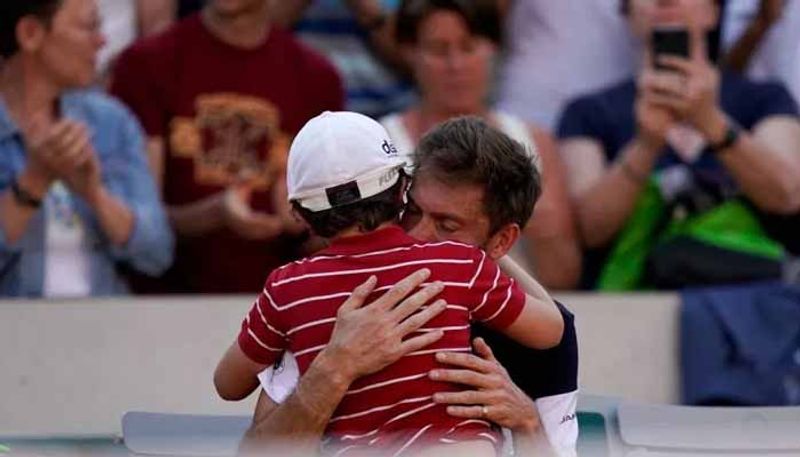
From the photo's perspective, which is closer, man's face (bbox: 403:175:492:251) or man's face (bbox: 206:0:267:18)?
man's face (bbox: 403:175:492:251)

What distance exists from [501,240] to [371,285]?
32cm

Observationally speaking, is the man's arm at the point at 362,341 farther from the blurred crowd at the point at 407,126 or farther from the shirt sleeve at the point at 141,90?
the shirt sleeve at the point at 141,90

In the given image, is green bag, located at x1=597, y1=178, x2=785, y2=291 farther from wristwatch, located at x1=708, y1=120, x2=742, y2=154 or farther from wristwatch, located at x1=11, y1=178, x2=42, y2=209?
wristwatch, located at x1=11, y1=178, x2=42, y2=209

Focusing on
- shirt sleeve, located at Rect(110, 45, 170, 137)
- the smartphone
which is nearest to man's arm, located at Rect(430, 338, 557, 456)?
the smartphone

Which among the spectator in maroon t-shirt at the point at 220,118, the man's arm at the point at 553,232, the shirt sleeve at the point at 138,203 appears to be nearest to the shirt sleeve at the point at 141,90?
the spectator in maroon t-shirt at the point at 220,118

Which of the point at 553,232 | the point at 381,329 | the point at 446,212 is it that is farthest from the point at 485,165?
the point at 553,232

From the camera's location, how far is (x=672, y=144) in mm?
5680

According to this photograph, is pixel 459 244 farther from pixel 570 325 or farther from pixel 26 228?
pixel 26 228

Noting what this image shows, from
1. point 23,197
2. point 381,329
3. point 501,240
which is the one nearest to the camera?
point 381,329

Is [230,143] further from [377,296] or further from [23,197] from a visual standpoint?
[377,296]

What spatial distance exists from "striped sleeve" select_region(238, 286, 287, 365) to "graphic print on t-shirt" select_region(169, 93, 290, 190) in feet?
7.64

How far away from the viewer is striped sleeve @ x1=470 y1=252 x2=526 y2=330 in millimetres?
3256

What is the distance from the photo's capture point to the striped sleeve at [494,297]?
3256 millimetres

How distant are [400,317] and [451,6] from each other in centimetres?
257
